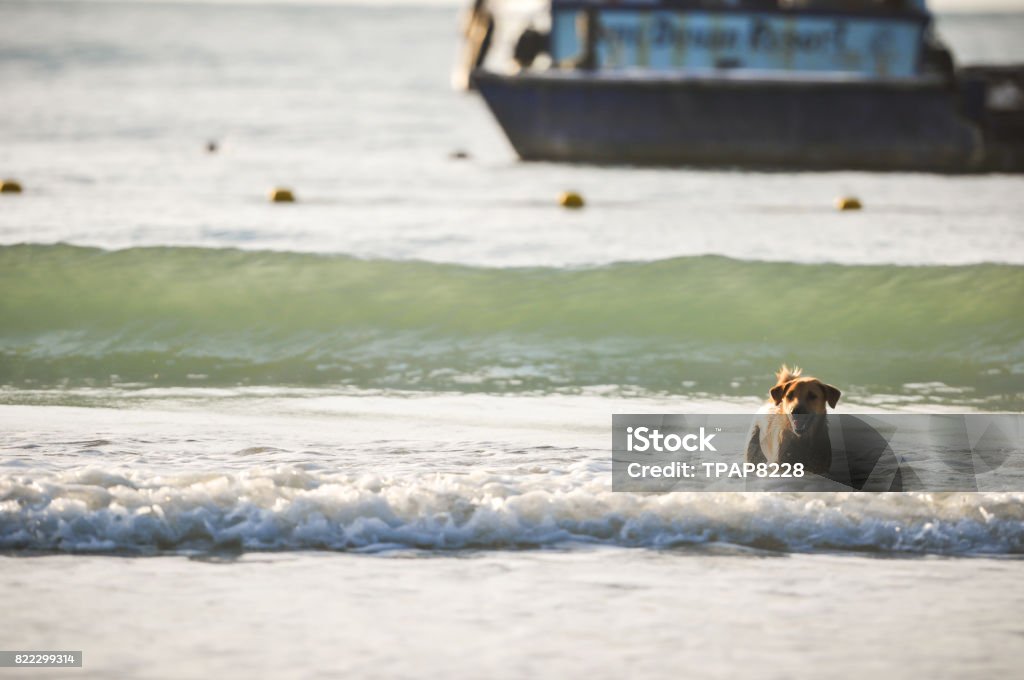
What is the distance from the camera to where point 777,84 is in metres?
25.2

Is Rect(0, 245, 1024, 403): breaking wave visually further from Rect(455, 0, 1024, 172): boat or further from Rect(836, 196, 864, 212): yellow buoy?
Rect(455, 0, 1024, 172): boat

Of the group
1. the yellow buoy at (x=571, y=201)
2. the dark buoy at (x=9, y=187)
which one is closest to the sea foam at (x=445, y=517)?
the yellow buoy at (x=571, y=201)

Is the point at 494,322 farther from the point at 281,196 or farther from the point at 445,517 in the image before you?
the point at 281,196

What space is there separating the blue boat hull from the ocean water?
1922 mm

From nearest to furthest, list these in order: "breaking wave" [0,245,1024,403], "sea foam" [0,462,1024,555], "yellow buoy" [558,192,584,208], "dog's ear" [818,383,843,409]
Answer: "sea foam" [0,462,1024,555]
"dog's ear" [818,383,843,409]
"breaking wave" [0,245,1024,403]
"yellow buoy" [558,192,584,208]

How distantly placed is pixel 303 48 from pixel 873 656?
100 metres

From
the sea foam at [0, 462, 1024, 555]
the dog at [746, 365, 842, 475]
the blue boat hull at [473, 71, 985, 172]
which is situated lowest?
the sea foam at [0, 462, 1024, 555]

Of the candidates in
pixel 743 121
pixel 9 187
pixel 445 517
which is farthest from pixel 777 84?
pixel 445 517

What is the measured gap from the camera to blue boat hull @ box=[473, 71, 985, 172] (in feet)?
83.3

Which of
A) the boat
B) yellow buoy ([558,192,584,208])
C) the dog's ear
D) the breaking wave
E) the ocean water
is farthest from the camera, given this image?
the boat

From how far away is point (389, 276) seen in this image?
42.2ft

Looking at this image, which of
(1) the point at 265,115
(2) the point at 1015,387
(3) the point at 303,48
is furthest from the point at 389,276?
(3) the point at 303,48

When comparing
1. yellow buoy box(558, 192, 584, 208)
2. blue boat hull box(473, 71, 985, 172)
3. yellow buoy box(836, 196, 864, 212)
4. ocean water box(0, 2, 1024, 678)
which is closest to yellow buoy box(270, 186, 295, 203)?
ocean water box(0, 2, 1024, 678)

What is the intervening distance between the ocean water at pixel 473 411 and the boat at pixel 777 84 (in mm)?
1985
